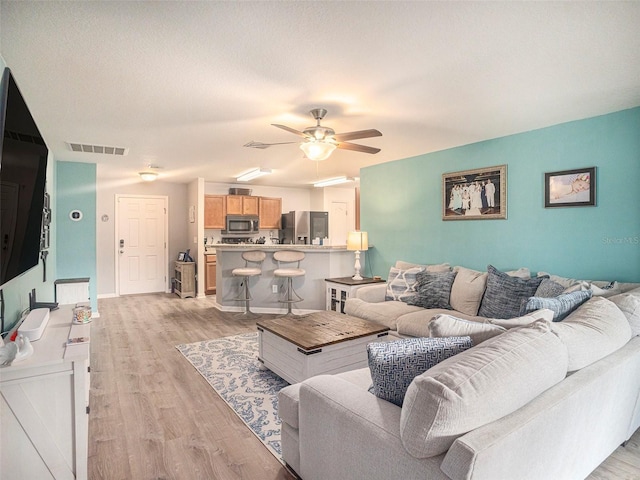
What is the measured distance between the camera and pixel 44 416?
71.8 inches

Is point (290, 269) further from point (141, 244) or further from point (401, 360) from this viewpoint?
point (401, 360)

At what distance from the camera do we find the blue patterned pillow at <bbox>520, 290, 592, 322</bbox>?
2.15 meters

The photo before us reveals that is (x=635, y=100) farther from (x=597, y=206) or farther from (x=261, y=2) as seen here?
(x=261, y=2)

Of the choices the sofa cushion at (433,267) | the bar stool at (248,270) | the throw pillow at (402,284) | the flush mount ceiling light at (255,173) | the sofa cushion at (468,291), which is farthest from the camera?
the flush mount ceiling light at (255,173)

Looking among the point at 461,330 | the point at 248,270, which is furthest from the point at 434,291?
the point at 248,270

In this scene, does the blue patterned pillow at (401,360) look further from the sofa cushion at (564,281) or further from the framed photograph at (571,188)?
the framed photograph at (571,188)

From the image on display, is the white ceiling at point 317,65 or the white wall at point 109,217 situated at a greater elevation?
the white ceiling at point 317,65

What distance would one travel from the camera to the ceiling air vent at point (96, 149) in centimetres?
435

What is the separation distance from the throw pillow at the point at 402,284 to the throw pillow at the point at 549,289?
133 cm

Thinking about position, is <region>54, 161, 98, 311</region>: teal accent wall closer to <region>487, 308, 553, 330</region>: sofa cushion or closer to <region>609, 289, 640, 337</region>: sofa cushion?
<region>487, 308, 553, 330</region>: sofa cushion

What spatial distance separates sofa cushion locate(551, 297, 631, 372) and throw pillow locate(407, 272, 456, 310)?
1831 millimetres

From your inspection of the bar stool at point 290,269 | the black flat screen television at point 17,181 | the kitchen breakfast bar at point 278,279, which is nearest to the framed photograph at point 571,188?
the kitchen breakfast bar at point 278,279

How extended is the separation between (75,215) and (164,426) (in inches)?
166

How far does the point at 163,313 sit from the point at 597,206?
5.90m
